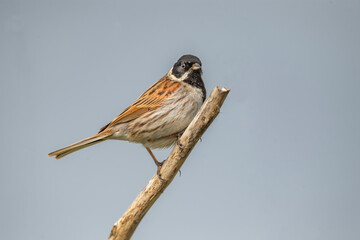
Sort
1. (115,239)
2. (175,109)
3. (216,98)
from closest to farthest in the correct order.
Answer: (216,98), (115,239), (175,109)

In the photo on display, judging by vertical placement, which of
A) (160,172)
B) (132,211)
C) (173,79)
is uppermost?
(173,79)

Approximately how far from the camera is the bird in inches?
251

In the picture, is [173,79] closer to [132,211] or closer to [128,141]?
[128,141]

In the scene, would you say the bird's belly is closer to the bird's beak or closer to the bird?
the bird

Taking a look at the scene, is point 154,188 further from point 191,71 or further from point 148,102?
point 191,71

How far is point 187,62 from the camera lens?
6645mm

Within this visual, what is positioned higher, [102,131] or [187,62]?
[187,62]

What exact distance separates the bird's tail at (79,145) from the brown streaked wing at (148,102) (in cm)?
27

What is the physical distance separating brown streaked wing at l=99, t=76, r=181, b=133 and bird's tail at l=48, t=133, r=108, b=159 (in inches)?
10.7

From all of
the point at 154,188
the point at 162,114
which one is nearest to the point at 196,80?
the point at 162,114

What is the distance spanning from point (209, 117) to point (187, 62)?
5.04 feet

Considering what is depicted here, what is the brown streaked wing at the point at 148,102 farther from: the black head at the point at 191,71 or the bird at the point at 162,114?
the black head at the point at 191,71

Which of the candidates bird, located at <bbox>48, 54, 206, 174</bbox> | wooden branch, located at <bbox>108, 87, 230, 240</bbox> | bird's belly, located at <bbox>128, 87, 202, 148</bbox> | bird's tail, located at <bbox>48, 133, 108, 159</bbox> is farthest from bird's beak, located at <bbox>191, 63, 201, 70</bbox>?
bird's tail, located at <bbox>48, 133, 108, 159</bbox>

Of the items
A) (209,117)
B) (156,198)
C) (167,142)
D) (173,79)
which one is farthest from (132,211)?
(173,79)
